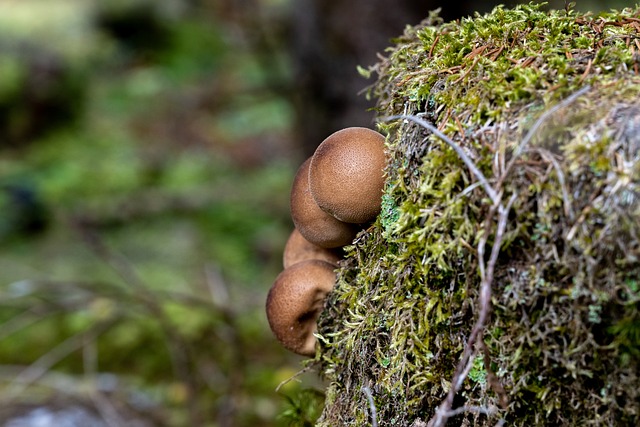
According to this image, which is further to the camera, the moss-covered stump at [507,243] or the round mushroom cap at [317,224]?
the round mushroom cap at [317,224]

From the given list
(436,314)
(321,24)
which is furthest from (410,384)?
Result: (321,24)

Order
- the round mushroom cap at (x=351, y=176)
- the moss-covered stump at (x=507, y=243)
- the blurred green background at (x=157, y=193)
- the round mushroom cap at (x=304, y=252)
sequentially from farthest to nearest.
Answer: the blurred green background at (x=157, y=193), the round mushroom cap at (x=304, y=252), the round mushroom cap at (x=351, y=176), the moss-covered stump at (x=507, y=243)

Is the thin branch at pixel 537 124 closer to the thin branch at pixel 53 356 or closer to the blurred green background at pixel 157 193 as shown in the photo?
the blurred green background at pixel 157 193

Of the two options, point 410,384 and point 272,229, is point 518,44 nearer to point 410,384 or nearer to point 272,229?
point 410,384

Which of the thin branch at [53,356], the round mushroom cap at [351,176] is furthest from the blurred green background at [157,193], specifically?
the round mushroom cap at [351,176]

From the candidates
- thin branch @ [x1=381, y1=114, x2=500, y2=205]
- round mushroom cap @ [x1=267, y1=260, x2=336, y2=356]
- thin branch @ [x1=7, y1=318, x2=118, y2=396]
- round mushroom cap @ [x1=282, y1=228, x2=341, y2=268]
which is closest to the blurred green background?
thin branch @ [x1=7, y1=318, x2=118, y2=396]

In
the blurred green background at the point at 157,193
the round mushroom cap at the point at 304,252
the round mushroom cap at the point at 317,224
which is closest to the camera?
the round mushroom cap at the point at 317,224
